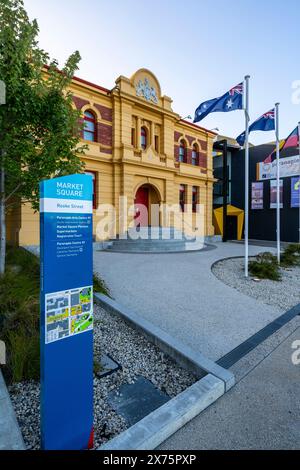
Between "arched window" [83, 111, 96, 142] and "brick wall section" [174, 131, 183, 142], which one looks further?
"brick wall section" [174, 131, 183, 142]

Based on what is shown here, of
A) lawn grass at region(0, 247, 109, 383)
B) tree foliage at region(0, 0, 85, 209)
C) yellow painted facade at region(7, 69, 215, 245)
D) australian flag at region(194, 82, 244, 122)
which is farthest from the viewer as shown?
yellow painted facade at region(7, 69, 215, 245)

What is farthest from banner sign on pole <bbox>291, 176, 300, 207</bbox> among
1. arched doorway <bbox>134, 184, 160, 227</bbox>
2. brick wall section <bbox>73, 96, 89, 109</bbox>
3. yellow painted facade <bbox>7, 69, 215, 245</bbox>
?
brick wall section <bbox>73, 96, 89, 109</bbox>

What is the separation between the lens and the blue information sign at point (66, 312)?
72.7 inches

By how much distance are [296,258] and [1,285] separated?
11.5 meters

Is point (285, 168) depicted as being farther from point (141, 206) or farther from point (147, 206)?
point (141, 206)

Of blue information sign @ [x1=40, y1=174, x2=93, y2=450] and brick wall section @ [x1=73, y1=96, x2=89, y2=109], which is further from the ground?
brick wall section @ [x1=73, y1=96, x2=89, y2=109]

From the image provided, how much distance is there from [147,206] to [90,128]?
6494 mm

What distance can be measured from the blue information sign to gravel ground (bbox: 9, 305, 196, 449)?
339mm

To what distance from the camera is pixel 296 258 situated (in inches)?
432

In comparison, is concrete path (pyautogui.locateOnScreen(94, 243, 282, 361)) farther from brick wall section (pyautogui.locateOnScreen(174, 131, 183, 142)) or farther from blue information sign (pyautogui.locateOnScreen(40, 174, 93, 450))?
brick wall section (pyautogui.locateOnScreen(174, 131, 183, 142))


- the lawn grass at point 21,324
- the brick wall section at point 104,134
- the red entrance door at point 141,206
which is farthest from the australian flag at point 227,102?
the red entrance door at point 141,206

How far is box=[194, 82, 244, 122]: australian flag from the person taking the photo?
315 inches
